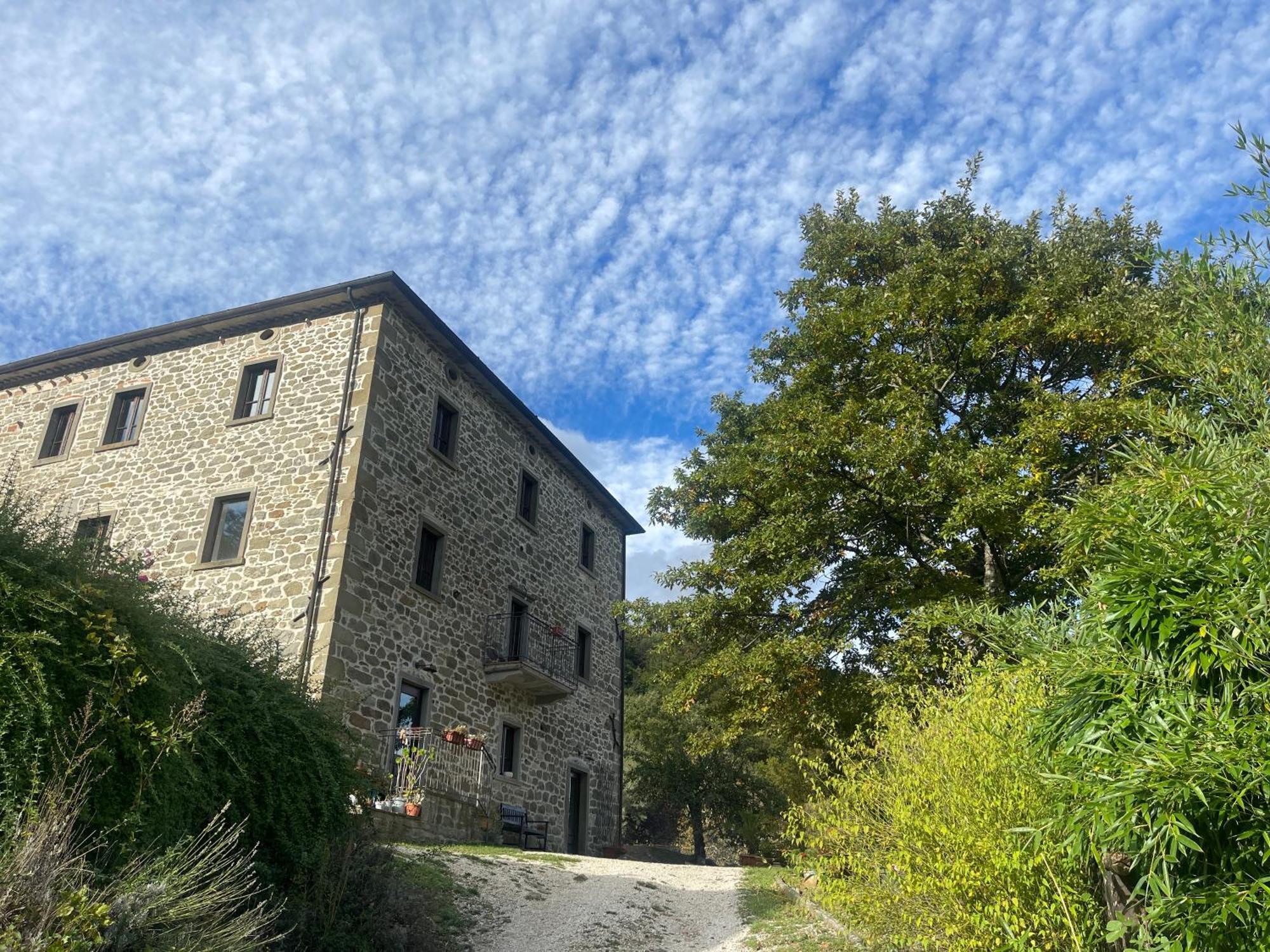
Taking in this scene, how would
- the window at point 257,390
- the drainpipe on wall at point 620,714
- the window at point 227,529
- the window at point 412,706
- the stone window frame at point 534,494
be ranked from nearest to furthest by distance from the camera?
the window at point 412,706 → the window at point 227,529 → the window at point 257,390 → the stone window frame at point 534,494 → the drainpipe on wall at point 620,714

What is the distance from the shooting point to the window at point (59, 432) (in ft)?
54.8

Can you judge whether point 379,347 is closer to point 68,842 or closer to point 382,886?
point 382,886

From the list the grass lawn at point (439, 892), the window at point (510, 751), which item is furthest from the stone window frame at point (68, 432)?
the grass lawn at point (439, 892)

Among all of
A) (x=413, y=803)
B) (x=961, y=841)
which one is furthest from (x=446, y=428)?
(x=961, y=841)

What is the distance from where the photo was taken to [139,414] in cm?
1631

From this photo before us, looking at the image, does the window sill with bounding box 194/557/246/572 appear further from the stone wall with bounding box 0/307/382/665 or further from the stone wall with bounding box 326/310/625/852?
the stone wall with bounding box 326/310/625/852

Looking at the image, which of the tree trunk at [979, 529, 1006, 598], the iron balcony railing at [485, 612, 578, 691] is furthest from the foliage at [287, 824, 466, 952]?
the iron balcony railing at [485, 612, 578, 691]

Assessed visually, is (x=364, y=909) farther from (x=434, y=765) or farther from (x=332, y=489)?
(x=332, y=489)

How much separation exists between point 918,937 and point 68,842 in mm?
5551

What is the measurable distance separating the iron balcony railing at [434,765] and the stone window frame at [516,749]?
74cm

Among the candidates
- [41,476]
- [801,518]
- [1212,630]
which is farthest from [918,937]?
[41,476]

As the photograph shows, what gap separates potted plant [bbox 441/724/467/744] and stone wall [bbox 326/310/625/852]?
0.25 metres

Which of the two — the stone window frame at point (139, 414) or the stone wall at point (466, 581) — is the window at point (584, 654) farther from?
the stone window frame at point (139, 414)

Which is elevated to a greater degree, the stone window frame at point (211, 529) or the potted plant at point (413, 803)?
the stone window frame at point (211, 529)
